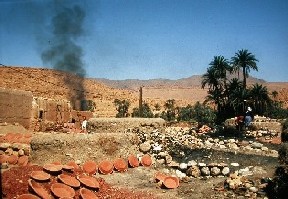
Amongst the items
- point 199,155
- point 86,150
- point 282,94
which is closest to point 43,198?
point 86,150

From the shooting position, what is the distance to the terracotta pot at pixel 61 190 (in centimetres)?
874

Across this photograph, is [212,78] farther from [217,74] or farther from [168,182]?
[168,182]

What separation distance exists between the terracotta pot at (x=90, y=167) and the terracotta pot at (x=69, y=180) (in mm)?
1708

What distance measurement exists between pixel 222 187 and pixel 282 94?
75020mm

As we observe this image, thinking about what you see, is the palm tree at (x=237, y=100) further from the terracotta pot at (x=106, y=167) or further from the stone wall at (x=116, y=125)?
the terracotta pot at (x=106, y=167)

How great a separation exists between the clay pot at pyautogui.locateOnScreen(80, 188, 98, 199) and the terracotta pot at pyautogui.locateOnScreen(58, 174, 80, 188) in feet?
1.06

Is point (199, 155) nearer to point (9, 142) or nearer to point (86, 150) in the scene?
point (86, 150)

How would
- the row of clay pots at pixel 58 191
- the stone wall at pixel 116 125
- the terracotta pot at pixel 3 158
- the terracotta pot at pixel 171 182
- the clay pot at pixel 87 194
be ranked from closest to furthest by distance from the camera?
the row of clay pots at pixel 58 191 < the clay pot at pixel 87 194 < the terracotta pot at pixel 171 182 < the terracotta pot at pixel 3 158 < the stone wall at pixel 116 125

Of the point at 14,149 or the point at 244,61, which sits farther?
the point at 244,61

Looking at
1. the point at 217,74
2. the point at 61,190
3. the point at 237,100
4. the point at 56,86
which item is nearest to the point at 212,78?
the point at 217,74

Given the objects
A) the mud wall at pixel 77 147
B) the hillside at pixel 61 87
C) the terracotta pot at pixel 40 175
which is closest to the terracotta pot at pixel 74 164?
the mud wall at pixel 77 147

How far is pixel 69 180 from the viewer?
965 centimetres

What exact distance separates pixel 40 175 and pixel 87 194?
1.60 metres

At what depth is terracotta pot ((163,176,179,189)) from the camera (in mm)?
10452
